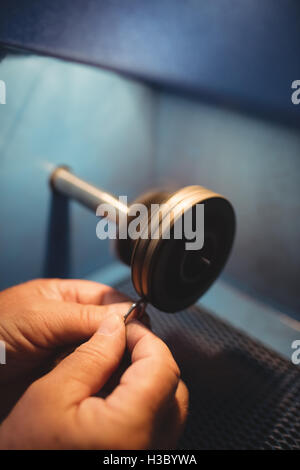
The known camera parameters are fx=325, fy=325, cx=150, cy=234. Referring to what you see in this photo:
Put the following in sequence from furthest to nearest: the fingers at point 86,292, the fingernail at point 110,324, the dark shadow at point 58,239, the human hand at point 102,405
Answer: the dark shadow at point 58,239
the fingers at point 86,292
the fingernail at point 110,324
the human hand at point 102,405

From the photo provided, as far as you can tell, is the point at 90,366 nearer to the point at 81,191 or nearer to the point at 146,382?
the point at 146,382

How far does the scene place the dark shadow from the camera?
0.73 meters

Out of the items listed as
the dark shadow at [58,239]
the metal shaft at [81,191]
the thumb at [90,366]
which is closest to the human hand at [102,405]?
the thumb at [90,366]

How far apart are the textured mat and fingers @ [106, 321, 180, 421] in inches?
5.2

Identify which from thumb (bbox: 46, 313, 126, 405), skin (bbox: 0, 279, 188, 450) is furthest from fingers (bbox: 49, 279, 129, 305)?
thumb (bbox: 46, 313, 126, 405)

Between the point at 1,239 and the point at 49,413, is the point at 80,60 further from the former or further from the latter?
the point at 49,413

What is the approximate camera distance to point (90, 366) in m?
0.41

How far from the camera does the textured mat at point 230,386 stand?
0.47 m

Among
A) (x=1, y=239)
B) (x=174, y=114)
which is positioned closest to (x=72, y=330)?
(x=1, y=239)

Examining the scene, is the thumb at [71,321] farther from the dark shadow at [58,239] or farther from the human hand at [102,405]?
the dark shadow at [58,239]

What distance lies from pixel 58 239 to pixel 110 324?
1.16ft

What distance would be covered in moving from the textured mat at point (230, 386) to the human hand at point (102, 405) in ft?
0.25

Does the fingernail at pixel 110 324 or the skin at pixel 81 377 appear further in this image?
the fingernail at pixel 110 324

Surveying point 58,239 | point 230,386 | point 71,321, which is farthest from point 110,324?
point 58,239
